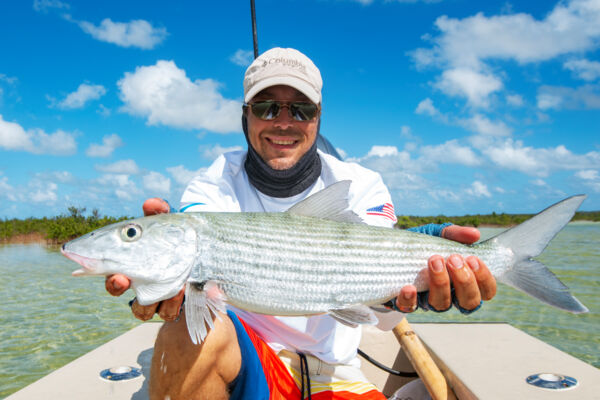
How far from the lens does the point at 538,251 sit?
2508mm

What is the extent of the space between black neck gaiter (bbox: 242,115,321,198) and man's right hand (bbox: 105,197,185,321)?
3.43ft

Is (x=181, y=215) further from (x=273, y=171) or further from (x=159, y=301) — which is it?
(x=273, y=171)

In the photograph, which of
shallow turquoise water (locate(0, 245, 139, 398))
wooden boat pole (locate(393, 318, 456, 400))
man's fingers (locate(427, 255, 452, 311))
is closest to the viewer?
man's fingers (locate(427, 255, 452, 311))

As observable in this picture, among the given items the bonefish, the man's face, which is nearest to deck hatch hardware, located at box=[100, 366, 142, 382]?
the bonefish

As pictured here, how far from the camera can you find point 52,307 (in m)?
8.35

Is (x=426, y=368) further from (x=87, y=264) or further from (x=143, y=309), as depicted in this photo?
(x=87, y=264)

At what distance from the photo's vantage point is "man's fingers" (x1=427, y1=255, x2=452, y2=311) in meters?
2.44

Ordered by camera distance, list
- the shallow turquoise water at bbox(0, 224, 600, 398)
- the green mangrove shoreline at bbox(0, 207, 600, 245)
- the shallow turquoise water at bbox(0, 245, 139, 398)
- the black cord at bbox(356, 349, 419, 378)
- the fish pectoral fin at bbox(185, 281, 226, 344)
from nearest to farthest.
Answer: the fish pectoral fin at bbox(185, 281, 226, 344) < the black cord at bbox(356, 349, 419, 378) < the shallow turquoise water at bbox(0, 245, 139, 398) < the shallow turquoise water at bbox(0, 224, 600, 398) < the green mangrove shoreline at bbox(0, 207, 600, 245)

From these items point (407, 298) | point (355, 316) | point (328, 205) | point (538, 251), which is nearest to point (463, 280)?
point (407, 298)

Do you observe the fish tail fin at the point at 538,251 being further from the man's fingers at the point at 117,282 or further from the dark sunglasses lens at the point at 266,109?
the man's fingers at the point at 117,282

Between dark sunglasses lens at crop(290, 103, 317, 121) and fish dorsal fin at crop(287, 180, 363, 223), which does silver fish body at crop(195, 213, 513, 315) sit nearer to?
fish dorsal fin at crop(287, 180, 363, 223)

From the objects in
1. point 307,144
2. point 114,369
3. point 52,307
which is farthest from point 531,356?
point 52,307

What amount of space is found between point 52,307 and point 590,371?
29.3 feet

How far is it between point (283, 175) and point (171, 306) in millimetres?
1542
